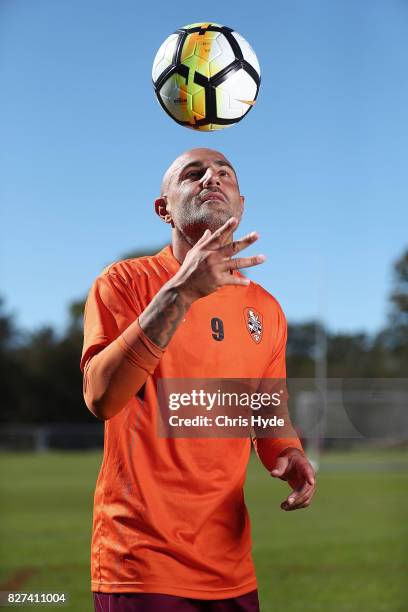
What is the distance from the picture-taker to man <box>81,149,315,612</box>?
2170 mm

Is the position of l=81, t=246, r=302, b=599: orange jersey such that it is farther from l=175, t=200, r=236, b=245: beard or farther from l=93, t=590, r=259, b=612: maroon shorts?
l=175, t=200, r=236, b=245: beard

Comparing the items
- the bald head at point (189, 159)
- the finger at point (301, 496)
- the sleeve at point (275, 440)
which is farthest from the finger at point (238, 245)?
the finger at point (301, 496)

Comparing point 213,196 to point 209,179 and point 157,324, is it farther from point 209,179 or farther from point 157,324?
point 157,324

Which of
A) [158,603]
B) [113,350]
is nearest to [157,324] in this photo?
[113,350]

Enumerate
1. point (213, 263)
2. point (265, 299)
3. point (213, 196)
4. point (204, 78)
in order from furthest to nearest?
point (204, 78) < point (265, 299) < point (213, 196) < point (213, 263)

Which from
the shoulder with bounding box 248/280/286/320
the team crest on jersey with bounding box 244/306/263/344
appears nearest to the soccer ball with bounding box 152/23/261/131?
the shoulder with bounding box 248/280/286/320

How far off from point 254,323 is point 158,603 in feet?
2.72

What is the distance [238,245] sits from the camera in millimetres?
2025

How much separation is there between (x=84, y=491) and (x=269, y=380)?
48.7 ft

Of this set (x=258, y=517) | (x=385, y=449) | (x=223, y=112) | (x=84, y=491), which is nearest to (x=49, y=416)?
(x=385, y=449)

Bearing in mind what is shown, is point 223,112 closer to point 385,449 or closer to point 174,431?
point 174,431

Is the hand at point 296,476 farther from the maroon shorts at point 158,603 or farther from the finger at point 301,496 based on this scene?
the maroon shorts at point 158,603

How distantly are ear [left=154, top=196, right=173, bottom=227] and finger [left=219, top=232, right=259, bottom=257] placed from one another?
527 mm

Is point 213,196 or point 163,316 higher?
point 213,196
